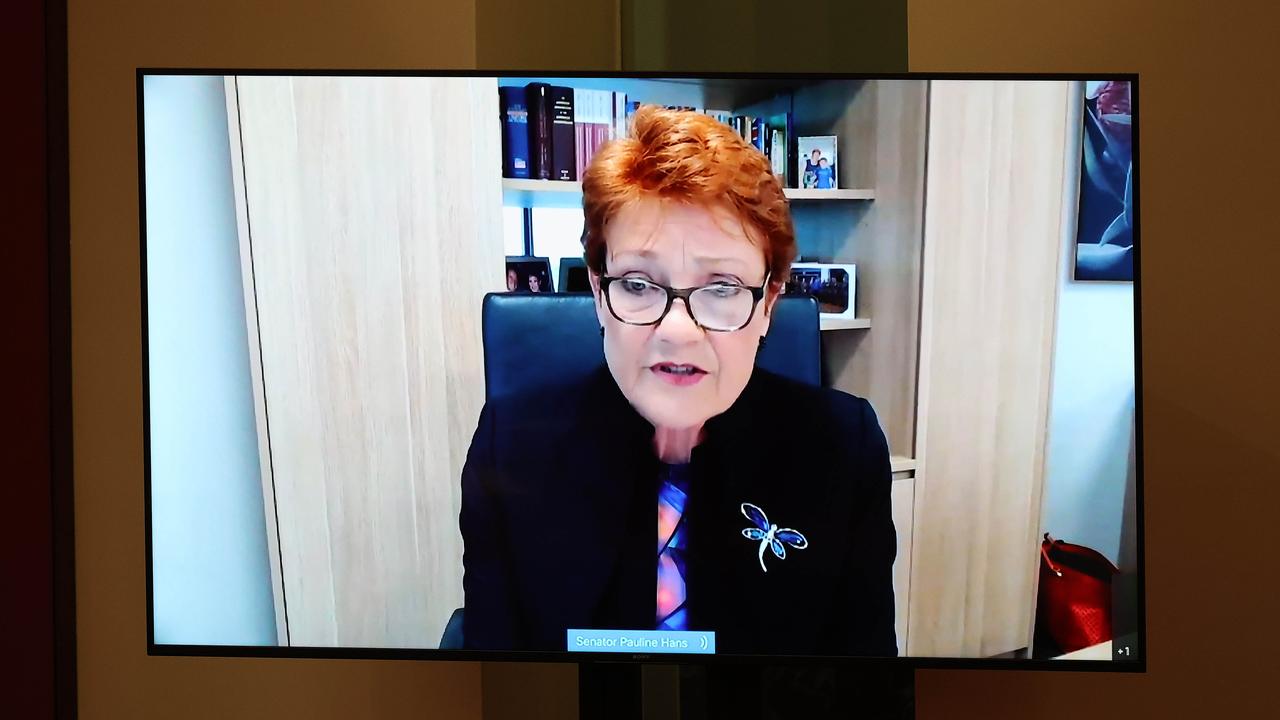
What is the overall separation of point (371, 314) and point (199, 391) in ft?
1.10

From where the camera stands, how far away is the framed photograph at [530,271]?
1716 mm

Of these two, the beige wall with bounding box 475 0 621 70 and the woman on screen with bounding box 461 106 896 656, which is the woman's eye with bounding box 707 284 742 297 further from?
the beige wall with bounding box 475 0 621 70

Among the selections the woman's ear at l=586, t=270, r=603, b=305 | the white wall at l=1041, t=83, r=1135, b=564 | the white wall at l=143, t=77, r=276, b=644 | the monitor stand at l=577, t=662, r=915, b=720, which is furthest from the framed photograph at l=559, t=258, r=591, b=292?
the white wall at l=1041, t=83, r=1135, b=564

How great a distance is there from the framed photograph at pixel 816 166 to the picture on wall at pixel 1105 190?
411 millimetres

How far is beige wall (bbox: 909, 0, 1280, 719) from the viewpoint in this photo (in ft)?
6.66

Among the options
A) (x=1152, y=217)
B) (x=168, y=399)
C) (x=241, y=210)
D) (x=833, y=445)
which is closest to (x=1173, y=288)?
(x=1152, y=217)

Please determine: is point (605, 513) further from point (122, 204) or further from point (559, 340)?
point (122, 204)

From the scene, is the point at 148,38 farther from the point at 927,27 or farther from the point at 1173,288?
the point at 1173,288

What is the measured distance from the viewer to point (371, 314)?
5.71 ft

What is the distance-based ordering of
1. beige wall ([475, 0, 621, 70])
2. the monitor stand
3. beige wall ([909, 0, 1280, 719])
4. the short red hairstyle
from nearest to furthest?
the short red hairstyle → the monitor stand → beige wall ([909, 0, 1280, 719]) → beige wall ([475, 0, 621, 70])

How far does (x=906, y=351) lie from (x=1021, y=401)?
21cm

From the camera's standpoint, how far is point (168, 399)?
5.81ft

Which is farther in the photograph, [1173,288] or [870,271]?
[1173,288]

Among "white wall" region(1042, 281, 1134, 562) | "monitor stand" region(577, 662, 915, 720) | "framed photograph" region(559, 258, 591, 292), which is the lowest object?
"monitor stand" region(577, 662, 915, 720)
